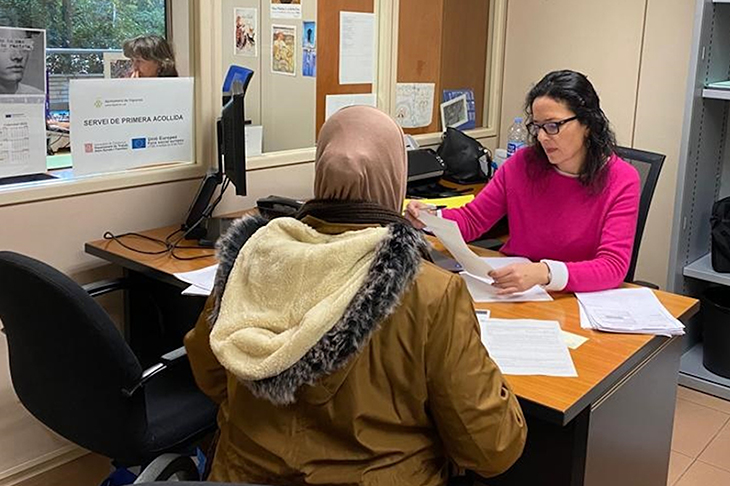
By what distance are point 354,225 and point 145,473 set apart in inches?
34.3

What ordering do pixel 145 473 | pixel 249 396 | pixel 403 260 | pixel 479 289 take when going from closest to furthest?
pixel 403 260
pixel 249 396
pixel 145 473
pixel 479 289

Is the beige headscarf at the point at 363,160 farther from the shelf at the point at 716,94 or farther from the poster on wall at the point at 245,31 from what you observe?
the shelf at the point at 716,94

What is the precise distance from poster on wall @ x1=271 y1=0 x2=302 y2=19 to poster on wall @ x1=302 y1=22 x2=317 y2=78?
0.05m

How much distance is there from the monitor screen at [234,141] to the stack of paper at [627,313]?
1.08m

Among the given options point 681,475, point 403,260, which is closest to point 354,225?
point 403,260

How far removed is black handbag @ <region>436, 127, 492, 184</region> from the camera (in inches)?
136

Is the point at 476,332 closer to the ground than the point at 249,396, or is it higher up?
higher up

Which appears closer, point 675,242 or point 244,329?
point 244,329

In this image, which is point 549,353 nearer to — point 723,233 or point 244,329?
point 244,329

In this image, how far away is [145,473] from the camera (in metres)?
1.79

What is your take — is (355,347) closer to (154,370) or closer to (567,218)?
(154,370)

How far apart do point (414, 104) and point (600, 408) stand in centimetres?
224

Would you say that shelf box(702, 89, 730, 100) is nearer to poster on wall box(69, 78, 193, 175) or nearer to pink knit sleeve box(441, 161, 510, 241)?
pink knit sleeve box(441, 161, 510, 241)

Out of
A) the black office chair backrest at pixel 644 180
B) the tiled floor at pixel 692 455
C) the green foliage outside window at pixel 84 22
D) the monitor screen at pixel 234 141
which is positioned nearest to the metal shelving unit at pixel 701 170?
the tiled floor at pixel 692 455
